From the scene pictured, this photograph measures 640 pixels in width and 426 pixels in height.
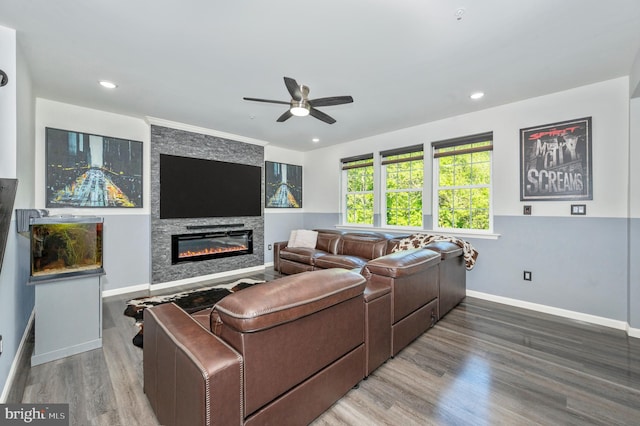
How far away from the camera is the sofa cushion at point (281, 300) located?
4.00 ft

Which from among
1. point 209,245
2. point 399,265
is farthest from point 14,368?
point 399,265

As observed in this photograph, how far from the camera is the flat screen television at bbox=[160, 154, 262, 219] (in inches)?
175

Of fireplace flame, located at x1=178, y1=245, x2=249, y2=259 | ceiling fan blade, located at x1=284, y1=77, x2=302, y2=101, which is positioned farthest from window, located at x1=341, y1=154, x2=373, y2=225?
ceiling fan blade, located at x1=284, y1=77, x2=302, y2=101

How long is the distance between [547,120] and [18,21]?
534 cm

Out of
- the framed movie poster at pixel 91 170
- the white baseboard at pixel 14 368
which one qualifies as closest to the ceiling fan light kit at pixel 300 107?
the framed movie poster at pixel 91 170

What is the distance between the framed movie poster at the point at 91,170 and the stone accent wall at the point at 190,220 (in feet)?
1.00

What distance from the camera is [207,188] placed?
487cm

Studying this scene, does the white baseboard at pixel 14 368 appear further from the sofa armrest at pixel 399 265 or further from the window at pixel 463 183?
the window at pixel 463 183

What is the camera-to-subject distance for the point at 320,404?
5.24 ft

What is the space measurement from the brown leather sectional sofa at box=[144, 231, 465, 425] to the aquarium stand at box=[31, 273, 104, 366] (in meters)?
1.14

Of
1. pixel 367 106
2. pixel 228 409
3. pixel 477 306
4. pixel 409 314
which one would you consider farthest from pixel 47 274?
pixel 477 306

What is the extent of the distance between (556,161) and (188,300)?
5051mm

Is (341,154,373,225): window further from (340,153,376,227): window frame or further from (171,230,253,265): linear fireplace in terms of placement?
(171,230,253,265): linear fireplace

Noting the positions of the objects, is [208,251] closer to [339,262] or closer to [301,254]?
[301,254]
